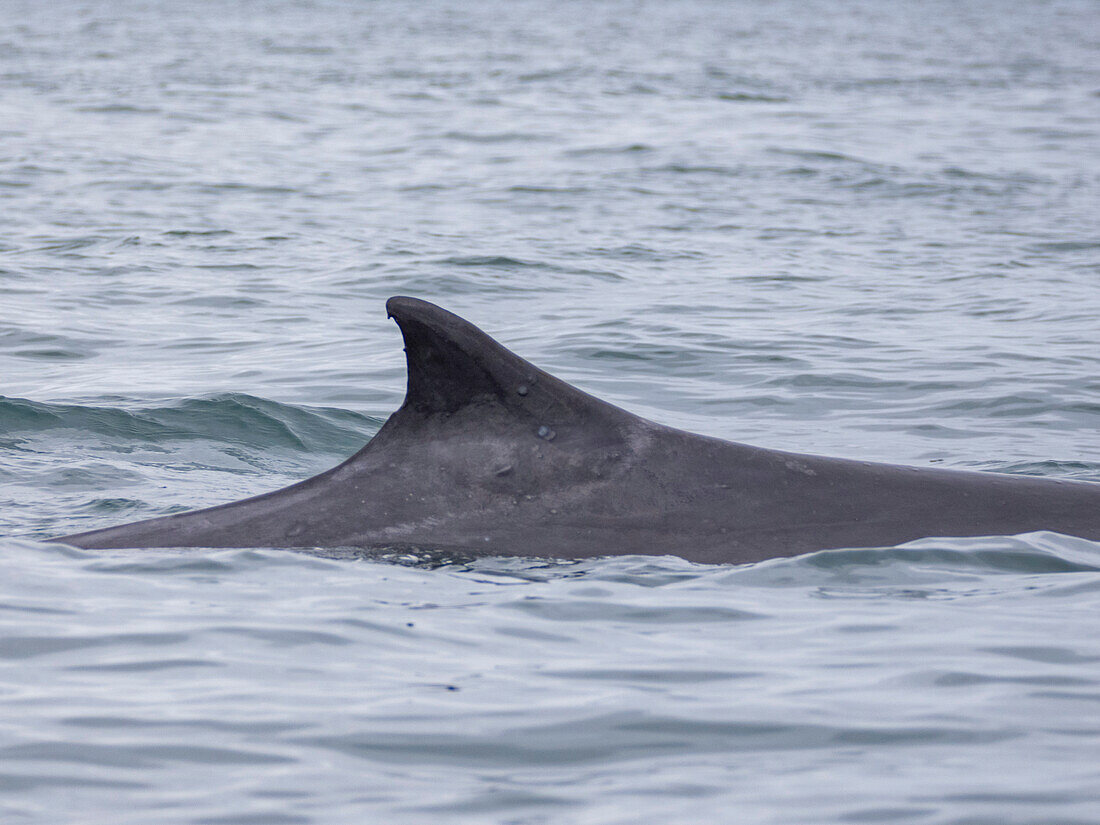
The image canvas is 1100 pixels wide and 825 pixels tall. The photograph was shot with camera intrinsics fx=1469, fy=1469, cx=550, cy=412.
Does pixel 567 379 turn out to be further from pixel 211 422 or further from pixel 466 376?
pixel 466 376

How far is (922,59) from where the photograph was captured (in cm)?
4862

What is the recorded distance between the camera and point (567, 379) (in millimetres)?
11609

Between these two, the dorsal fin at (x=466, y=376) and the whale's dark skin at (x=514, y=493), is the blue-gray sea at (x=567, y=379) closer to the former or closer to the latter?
the whale's dark skin at (x=514, y=493)

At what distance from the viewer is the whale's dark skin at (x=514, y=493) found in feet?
19.2

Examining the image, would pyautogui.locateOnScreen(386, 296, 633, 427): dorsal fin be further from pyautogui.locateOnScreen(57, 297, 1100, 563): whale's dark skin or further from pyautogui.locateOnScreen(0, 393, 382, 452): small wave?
pyautogui.locateOnScreen(0, 393, 382, 452): small wave

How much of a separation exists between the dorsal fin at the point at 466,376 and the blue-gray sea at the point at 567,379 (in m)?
0.64

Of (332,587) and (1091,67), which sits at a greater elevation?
(1091,67)

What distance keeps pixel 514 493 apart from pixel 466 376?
1.73ft

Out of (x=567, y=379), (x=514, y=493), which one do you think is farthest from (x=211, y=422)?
(x=514, y=493)

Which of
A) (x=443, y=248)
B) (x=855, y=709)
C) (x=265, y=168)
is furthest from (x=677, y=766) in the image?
(x=265, y=168)

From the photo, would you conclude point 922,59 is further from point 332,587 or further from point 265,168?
point 332,587

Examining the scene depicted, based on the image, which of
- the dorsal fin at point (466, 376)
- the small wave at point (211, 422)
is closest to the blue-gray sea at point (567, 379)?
the small wave at point (211, 422)

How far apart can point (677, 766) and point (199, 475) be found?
5100 millimetres

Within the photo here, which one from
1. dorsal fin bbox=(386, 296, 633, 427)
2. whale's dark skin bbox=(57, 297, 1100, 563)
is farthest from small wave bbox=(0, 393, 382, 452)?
dorsal fin bbox=(386, 296, 633, 427)
